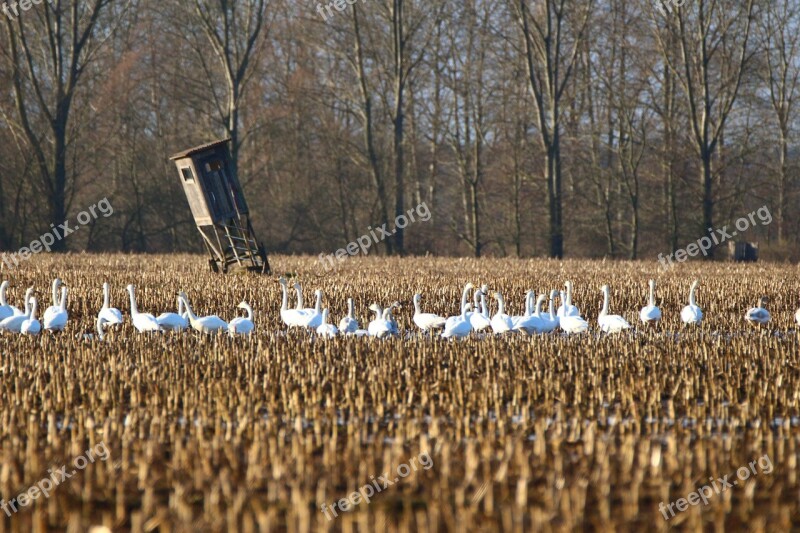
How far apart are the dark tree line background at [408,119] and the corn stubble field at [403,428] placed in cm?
2253

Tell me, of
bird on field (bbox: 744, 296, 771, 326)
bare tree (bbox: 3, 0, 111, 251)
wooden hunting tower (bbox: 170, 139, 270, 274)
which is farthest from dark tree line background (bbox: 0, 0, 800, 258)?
bird on field (bbox: 744, 296, 771, 326)

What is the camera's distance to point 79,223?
34531 mm

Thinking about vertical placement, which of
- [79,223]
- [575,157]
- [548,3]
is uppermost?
[548,3]

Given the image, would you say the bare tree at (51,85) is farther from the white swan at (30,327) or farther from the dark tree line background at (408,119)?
the white swan at (30,327)

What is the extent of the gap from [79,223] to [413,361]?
28128mm

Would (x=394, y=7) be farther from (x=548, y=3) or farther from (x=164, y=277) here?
(x=164, y=277)

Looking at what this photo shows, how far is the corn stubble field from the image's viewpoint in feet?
15.2

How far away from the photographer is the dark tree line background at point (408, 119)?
108 feet

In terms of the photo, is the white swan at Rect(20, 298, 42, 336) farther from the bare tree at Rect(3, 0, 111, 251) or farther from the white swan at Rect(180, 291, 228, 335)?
the bare tree at Rect(3, 0, 111, 251)

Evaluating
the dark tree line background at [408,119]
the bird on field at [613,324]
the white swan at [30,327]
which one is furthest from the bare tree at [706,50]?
the white swan at [30,327]

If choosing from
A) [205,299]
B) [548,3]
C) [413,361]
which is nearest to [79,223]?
[548,3]

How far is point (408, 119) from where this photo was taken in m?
41.7

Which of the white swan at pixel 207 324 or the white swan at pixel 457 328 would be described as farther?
the white swan at pixel 207 324

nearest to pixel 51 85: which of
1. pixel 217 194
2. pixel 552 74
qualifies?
pixel 552 74
